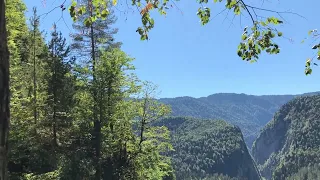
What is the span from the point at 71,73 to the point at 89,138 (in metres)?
5.55

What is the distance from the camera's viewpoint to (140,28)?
4.29 metres

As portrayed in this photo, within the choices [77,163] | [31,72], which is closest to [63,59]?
[31,72]

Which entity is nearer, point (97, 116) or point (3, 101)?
point (3, 101)

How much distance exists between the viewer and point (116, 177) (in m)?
26.2

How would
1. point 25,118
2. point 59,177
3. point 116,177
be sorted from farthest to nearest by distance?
point 116,177
point 25,118
point 59,177

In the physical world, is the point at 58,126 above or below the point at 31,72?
below

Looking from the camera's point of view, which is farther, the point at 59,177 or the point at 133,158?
the point at 133,158

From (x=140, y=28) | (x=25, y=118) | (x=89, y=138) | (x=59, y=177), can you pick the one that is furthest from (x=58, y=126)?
(x=140, y=28)

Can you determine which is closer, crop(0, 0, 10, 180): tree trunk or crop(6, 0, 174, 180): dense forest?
crop(0, 0, 10, 180): tree trunk

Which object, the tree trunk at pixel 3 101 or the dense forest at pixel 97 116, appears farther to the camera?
the dense forest at pixel 97 116

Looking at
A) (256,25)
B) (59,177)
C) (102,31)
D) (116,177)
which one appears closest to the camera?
(256,25)

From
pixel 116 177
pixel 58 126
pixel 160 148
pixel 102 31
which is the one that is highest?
pixel 102 31

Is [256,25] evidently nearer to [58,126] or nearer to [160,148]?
[160,148]

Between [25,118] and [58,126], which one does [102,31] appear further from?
[25,118]
